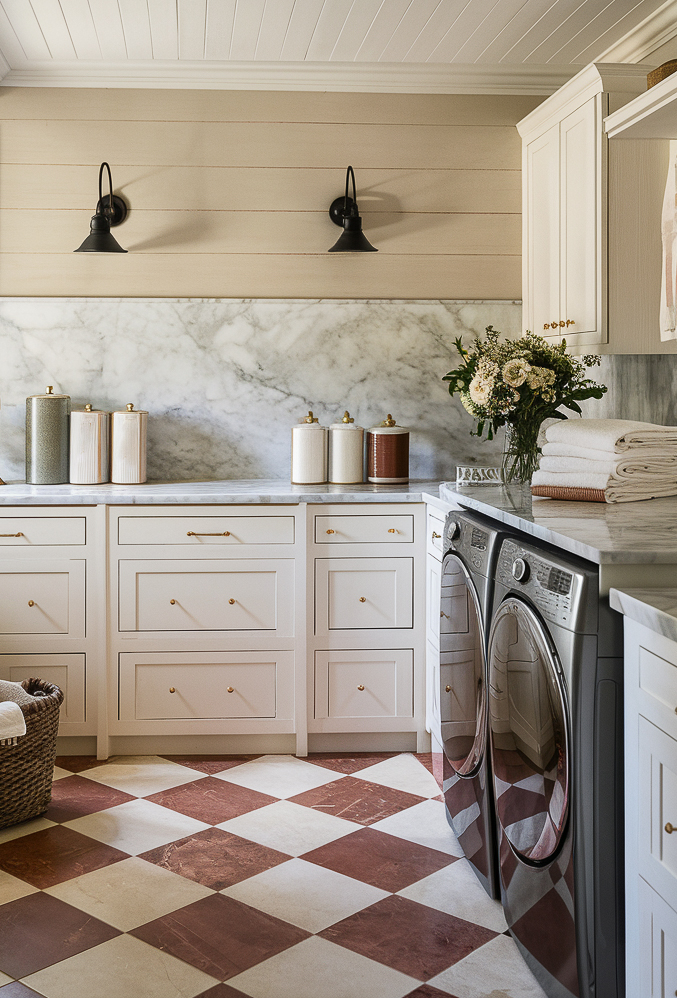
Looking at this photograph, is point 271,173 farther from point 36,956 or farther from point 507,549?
point 36,956

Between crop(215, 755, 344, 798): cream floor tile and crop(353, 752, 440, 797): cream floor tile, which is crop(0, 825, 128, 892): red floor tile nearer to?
crop(215, 755, 344, 798): cream floor tile

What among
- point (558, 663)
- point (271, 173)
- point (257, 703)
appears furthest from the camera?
point (271, 173)

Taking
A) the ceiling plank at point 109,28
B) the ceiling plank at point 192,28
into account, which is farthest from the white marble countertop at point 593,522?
the ceiling plank at point 109,28

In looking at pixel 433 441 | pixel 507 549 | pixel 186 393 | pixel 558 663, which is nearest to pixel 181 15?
pixel 186 393

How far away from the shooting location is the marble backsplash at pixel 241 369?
11.2ft

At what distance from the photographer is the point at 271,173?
134 inches

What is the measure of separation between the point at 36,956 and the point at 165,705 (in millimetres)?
1167

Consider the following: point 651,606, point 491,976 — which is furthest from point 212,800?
point 651,606

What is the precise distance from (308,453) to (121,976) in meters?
1.92

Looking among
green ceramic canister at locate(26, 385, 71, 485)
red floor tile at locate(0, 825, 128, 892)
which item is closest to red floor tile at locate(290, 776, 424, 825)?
red floor tile at locate(0, 825, 128, 892)

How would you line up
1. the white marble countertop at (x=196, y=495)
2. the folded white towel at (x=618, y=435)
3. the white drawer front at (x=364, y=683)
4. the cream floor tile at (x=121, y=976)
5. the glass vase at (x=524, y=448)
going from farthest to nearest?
the white drawer front at (x=364, y=683), the white marble countertop at (x=196, y=495), the glass vase at (x=524, y=448), the folded white towel at (x=618, y=435), the cream floor tile at (x=121, y=976)

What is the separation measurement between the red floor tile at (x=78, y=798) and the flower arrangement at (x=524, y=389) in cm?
157

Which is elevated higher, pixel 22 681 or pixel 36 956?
pixel 22 681

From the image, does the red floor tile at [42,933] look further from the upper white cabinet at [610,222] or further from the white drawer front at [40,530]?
the upper white cabinet at [610,222]
